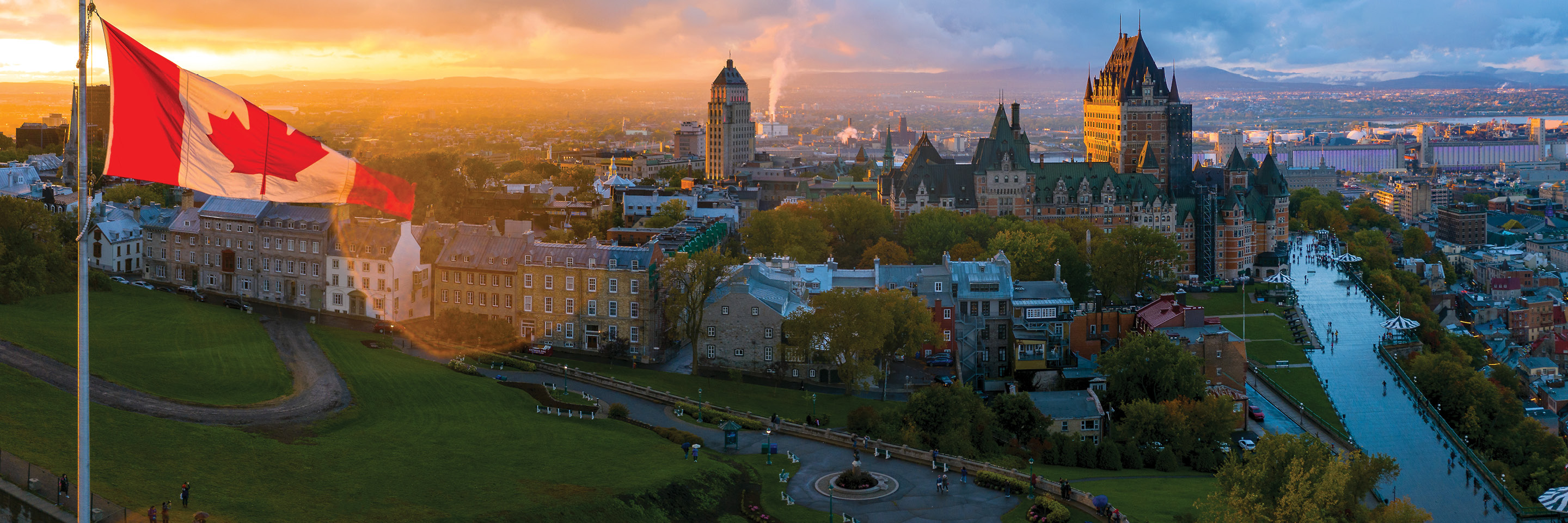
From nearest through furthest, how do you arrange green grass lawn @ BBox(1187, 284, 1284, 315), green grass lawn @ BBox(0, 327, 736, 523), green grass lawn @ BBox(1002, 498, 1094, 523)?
green grass lawn @ BBox(0, 327, 736, 523) → green grass lawn @ BBox(1002, 498, 1094, 523) → green grass lawn @ BBox(1187, 284, 1284, 315)

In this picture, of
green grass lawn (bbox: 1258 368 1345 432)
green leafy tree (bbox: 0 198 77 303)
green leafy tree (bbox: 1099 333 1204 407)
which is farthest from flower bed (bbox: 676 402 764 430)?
green grass lawn (bbox: 1258 368 1345 432)

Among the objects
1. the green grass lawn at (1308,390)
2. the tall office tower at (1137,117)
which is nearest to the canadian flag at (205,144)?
the green grass lawn at (1308,390)

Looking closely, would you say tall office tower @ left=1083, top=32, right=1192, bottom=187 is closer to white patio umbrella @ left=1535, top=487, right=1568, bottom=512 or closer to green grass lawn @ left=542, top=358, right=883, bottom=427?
white patio umbrella @ left=1535, top=487, right=1568, bottom=512

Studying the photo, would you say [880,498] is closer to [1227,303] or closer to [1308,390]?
[1308,390]

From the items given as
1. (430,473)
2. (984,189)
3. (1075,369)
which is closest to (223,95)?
(430,473)

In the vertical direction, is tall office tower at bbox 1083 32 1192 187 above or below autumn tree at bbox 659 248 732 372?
above

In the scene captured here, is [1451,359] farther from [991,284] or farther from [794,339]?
[794,339]

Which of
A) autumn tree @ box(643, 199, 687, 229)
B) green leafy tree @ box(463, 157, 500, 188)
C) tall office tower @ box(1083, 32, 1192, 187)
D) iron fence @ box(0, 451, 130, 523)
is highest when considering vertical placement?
tall office tower @ box(1083, 32, 1192, 187)
